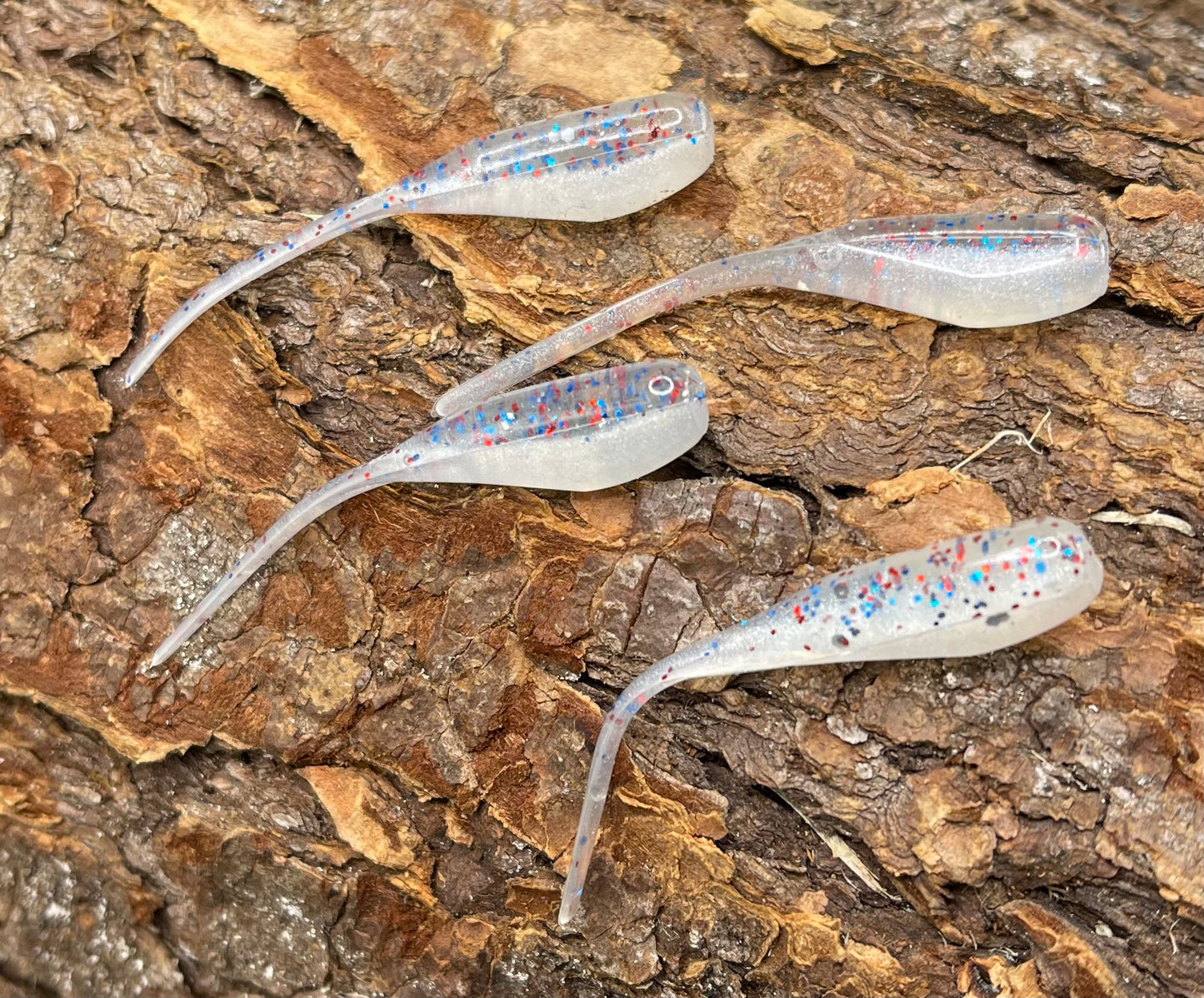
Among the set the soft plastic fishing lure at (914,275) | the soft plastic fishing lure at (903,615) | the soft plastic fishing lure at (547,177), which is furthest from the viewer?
the soft plastic fishing lure at (547,177)

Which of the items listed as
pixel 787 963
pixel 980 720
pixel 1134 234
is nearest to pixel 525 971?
pixel 787 963

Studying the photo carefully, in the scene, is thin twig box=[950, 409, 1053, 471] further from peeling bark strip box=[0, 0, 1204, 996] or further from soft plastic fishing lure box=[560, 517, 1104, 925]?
soft plastic fishing lure box=[560, 517, 1104, 925]

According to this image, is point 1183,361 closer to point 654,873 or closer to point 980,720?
point 980,720

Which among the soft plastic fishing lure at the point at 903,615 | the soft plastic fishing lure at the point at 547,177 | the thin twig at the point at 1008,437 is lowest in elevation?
the soft plastic fishing lure at the point at 903,615

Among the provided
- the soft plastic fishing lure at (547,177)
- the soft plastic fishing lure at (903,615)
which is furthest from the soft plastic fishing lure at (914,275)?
the soft plastic fishing lure at (903,615)

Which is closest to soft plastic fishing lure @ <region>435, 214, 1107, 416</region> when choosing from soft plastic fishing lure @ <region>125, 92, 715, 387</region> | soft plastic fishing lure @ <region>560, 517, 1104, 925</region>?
soft plastic fishing lure @ <region>125, 92, 715, 387</region>

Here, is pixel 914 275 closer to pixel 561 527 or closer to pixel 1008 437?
pixel 1008 437

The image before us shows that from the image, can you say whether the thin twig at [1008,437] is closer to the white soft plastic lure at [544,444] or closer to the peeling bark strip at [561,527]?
the peeling bark strip at [561,527]
